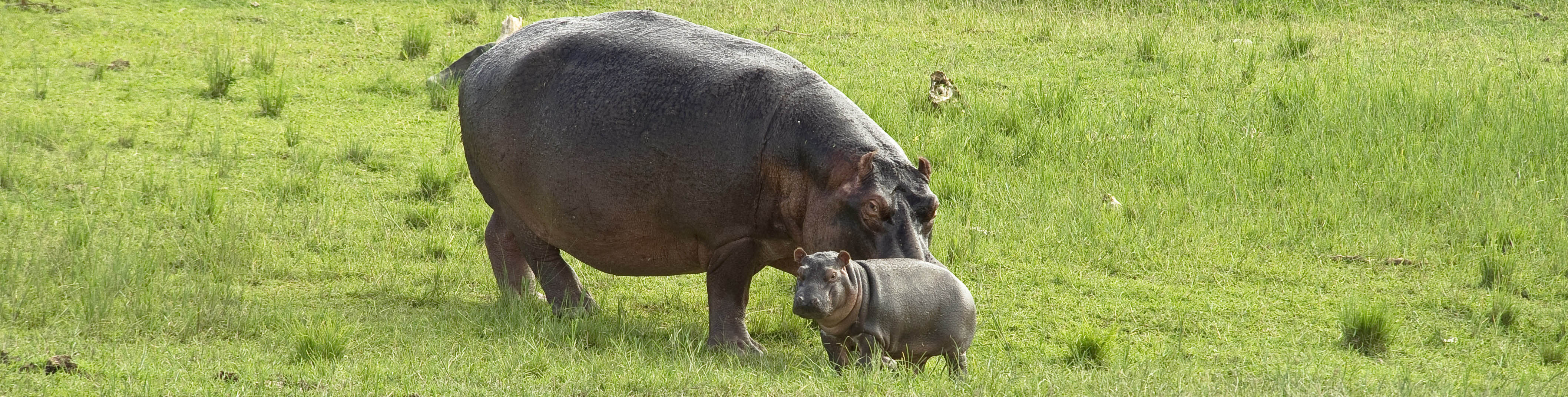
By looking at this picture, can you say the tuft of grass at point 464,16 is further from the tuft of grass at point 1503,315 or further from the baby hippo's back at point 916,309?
the tuft of grass at point 1503,315

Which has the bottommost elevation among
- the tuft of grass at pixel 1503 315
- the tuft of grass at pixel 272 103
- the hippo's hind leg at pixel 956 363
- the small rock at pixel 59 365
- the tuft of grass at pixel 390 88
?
the tuft of grass at pixel 1503 315

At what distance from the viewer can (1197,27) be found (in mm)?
11461

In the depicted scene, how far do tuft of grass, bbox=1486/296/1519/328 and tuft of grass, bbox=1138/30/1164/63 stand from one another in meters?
4.59

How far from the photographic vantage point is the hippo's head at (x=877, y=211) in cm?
465

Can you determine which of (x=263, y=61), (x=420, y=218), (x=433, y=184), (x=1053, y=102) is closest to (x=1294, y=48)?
(x=1053, y=102)

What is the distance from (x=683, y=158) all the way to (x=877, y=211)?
2.77 feet

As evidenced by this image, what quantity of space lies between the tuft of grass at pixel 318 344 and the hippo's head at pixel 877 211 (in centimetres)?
172

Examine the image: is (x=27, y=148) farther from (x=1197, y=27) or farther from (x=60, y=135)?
(x=1197, y=27)

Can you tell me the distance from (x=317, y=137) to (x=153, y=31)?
2.74 m

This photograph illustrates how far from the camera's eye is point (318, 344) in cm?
485

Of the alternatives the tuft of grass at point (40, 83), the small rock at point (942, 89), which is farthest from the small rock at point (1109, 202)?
the tuft of grass at point (40, 83)

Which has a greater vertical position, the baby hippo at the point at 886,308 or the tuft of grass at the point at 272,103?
the baby hippo at the point at 886,308

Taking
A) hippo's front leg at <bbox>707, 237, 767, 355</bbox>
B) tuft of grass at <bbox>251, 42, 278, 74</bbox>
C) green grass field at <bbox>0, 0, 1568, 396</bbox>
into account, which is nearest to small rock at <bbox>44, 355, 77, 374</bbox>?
green grass field at <bbox>0, 0, 1568, 396</bbox>

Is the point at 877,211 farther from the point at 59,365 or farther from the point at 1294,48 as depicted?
the point at 1294,48
